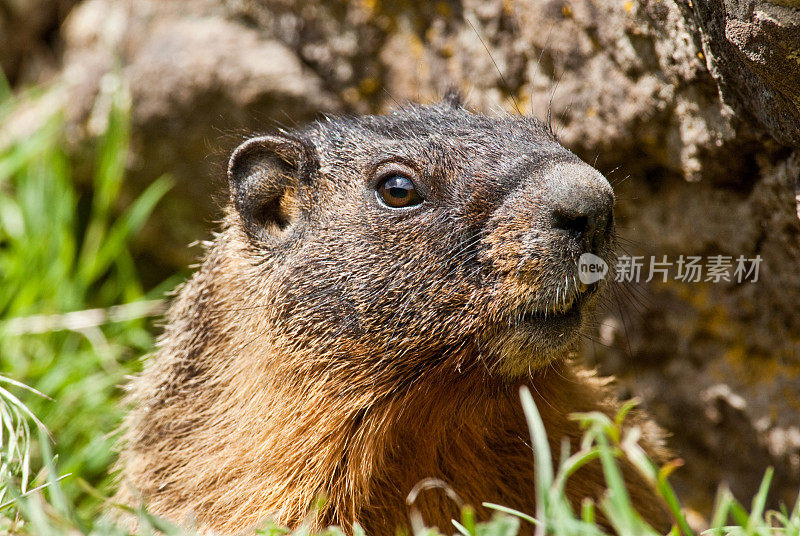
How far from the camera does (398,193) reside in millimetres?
3842

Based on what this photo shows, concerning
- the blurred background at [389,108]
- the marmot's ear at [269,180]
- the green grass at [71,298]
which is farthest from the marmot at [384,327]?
the green grass at [71,298]

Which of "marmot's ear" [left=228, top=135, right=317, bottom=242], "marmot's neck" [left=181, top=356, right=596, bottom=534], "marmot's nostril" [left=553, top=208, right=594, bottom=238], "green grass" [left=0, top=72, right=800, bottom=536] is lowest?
"green grass" [left=0, top=72, right=800, bottom=536]

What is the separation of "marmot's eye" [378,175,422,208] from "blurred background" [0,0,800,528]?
991 mm

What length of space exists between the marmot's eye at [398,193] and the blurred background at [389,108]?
39.0 inches

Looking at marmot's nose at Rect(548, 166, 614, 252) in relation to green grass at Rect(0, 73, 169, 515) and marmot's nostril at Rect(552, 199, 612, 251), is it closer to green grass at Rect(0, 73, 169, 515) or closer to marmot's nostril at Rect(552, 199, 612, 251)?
marmot's nostril at Rect(552, 199, 612, 251)

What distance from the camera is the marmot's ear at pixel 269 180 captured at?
4172 millimetres

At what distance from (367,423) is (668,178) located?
254 centimetres

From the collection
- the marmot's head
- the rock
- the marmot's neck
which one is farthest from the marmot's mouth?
the rock

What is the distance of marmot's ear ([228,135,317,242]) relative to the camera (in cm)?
417

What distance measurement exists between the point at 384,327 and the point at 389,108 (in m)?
2.79

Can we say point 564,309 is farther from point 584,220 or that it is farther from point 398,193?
point 398,193

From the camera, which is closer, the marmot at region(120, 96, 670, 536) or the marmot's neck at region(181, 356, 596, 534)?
the marmot at region(120, 96, 670, 536)

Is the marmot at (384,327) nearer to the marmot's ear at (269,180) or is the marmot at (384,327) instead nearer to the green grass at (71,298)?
the marmot's ear at (269,180)

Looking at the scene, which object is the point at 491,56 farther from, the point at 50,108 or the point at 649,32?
the point at 50,108
